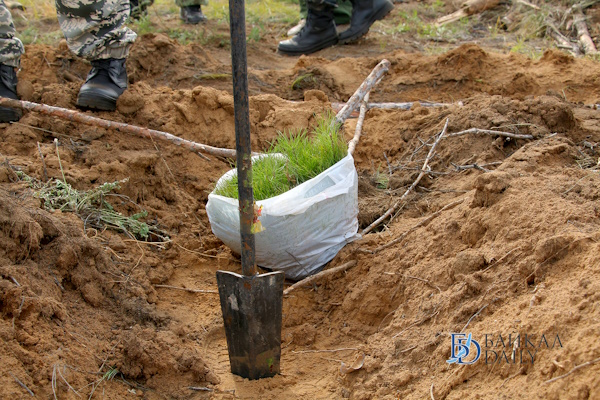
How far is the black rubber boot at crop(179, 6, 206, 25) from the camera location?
243 inches

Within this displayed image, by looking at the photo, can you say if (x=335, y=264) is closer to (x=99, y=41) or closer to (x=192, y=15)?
(x=99, y=41)

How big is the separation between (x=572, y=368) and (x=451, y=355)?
1.34ft

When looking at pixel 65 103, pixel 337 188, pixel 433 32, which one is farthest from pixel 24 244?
pixel 433 32

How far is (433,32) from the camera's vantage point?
6203mm

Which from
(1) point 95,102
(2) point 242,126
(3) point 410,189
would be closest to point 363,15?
(1) point 95,102

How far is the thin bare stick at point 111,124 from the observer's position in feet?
9.85

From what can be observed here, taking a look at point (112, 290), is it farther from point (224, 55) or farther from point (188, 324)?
point (224, 55)

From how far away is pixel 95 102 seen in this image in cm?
340

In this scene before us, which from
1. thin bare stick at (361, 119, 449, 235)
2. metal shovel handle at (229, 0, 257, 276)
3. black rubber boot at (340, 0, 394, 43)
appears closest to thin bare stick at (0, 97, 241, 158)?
thin bare stick at (361, 119, 449, 235)

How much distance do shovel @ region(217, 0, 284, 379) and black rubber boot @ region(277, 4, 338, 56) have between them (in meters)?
3.89

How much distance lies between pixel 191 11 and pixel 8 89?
3.17 meters

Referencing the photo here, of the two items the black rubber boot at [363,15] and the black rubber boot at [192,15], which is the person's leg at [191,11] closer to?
the black rubber boot at [192,15]

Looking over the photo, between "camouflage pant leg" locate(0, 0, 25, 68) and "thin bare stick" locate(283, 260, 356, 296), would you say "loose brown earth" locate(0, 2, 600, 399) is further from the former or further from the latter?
"camouflage pant leg" locate(0, 0, 25, 68)

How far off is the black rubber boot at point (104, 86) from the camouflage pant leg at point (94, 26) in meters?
0.06
